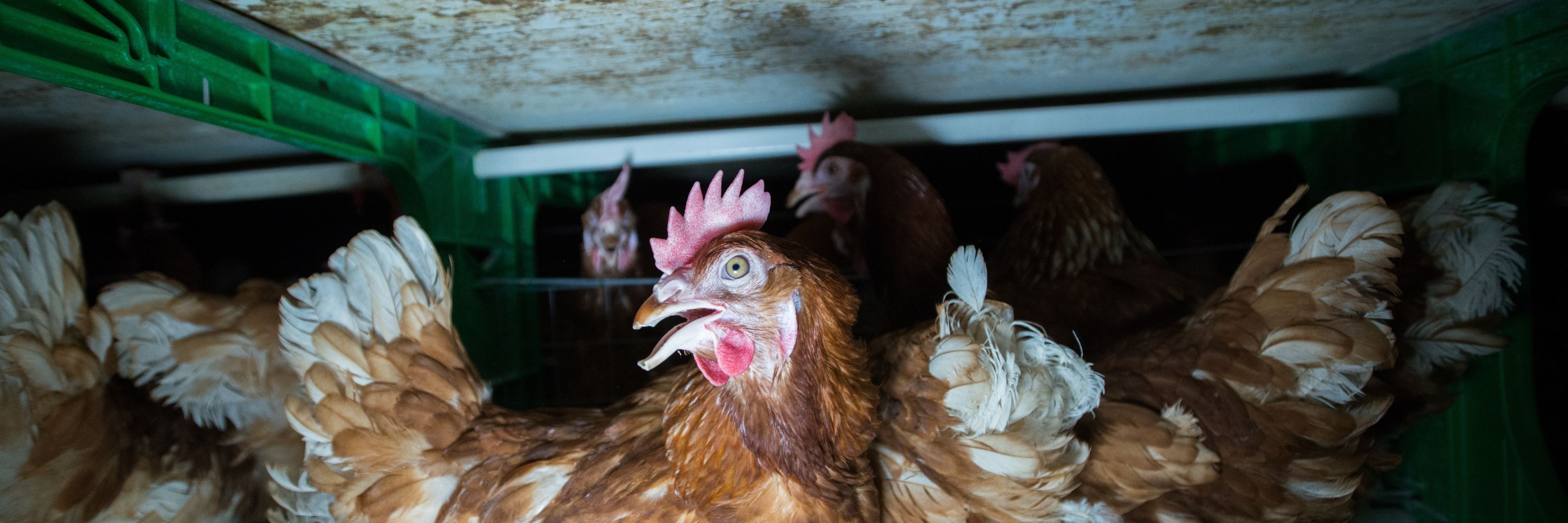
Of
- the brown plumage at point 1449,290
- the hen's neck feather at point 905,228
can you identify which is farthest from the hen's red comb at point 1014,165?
the brown plumage at point 1449,290

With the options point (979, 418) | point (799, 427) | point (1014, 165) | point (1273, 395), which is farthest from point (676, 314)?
point (1014, 165)

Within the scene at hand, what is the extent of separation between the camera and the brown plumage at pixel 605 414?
1.03 m

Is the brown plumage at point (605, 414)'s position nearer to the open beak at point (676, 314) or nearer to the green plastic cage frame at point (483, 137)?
the open beak at point (676, 314)

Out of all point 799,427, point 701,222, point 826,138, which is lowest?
point 799,427

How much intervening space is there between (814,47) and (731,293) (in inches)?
37.3

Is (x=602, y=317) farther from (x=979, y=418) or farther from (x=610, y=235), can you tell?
(x=979, y=418)

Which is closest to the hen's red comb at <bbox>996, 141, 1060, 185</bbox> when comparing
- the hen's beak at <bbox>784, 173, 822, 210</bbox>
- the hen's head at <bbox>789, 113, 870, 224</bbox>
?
the hen's head at <bbox>789, 113, 870, 224</bbox>

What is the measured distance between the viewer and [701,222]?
110cm

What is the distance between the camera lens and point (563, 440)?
142cm

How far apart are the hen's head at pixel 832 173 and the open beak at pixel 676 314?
124cm

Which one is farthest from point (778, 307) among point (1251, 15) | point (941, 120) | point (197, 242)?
point (197, 242)

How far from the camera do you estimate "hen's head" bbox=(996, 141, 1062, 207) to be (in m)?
2.32

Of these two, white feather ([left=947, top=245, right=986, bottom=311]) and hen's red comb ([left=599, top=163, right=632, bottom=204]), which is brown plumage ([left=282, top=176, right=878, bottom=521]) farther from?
hen's red comb ([left=599, top=163, right=632, bottom=204])

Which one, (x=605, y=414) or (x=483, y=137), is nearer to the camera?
(x=605, y=414)
